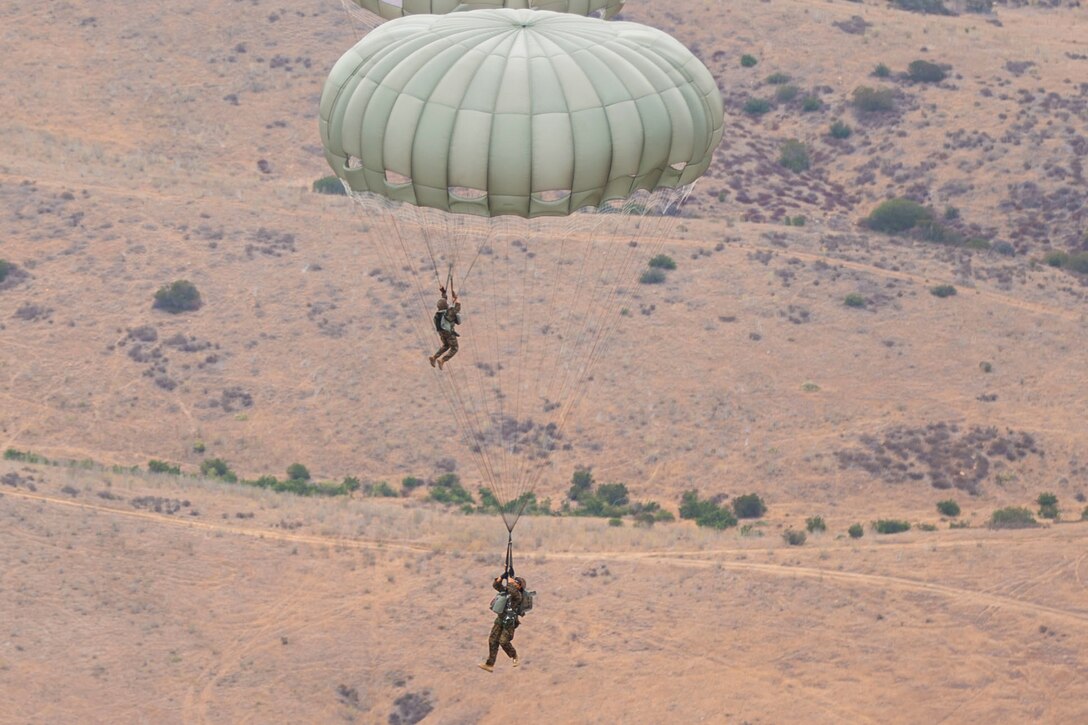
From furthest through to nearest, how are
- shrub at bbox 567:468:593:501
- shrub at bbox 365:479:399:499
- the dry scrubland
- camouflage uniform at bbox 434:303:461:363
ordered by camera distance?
shrub at bbox 567:468:593:501 < shrub at bbox 365:479:399:499 < the dry scrubland < camouflage uniform at bbox 434:303:461:363

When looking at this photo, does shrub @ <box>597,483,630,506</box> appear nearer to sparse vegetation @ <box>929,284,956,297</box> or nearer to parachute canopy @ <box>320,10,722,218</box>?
sparse vegetation @ <box>929,284,956,297</box>

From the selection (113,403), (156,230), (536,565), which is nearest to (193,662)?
(536,565)

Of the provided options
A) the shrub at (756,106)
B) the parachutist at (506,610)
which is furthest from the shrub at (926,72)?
the parachutist at (506,610)

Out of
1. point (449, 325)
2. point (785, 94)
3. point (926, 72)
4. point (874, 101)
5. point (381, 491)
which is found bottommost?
point (381, 491)

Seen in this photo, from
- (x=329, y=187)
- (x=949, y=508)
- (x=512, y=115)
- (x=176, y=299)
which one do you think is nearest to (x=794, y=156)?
(x=329, y=187)

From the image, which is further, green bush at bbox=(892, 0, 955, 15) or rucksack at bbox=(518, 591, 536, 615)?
green bush at bbox=(892, 0, 955, 15)

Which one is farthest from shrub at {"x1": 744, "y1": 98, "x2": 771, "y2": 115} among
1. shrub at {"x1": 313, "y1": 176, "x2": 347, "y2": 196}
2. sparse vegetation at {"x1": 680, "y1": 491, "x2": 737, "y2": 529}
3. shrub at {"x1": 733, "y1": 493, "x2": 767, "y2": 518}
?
shrub at {"x1": 733, "y1": 493, "x2": 767, "y2": 518}

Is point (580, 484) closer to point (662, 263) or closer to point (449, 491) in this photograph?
point (449, 491)
